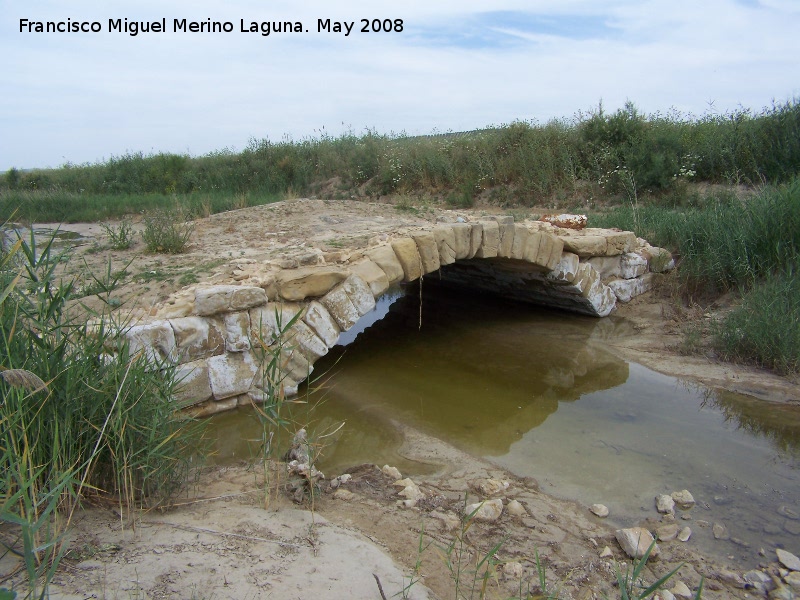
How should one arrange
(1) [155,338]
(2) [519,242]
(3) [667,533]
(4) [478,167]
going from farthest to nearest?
(4) [478,167]
(2) [519,242]
(1) [155,338]
(3) [667,533]

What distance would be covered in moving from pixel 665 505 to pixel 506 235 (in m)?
3.15

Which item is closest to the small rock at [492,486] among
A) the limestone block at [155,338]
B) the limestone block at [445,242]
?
the limestone block at [155,338]

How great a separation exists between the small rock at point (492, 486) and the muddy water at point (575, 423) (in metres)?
0.24

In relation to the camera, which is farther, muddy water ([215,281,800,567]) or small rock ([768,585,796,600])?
muddy water ([215,281,800,567])

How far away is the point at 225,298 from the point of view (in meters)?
4.23

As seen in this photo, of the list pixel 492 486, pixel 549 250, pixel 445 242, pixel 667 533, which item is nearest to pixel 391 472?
pixel 492 486

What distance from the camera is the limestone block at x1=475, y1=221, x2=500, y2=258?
570cm

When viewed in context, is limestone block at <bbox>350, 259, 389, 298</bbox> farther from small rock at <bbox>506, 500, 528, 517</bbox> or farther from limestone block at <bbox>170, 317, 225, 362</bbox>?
small rock at <bbox>506, 500, 528, 517</bbox>

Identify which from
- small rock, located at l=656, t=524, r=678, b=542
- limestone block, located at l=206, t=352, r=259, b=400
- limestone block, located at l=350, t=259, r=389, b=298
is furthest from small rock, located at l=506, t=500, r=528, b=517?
limestone block, located at l=350, t=259, r=389, b=298

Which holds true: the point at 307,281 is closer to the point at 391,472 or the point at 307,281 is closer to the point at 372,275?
the point at 372,275

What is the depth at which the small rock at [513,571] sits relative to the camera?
253 centimetres

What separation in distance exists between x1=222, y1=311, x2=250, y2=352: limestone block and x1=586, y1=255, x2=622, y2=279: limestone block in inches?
159

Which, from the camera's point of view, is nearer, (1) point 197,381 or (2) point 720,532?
(2) point 720,532

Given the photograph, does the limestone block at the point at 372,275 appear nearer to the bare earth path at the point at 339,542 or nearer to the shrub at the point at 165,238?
the bare earth path at the point at 339,542
